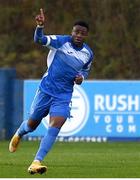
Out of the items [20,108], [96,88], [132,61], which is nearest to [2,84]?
[20,108]

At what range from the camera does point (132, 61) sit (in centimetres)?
3641

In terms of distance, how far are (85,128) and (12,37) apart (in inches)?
711

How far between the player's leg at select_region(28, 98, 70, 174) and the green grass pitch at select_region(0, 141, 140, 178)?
14.1 inches

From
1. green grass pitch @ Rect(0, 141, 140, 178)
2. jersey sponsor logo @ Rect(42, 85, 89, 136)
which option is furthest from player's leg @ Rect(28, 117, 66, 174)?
jersey sponsor logo @ Rect(42, 85, 89, 136)

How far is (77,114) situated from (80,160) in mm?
7636

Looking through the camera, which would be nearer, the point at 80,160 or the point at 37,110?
the point at 37,110

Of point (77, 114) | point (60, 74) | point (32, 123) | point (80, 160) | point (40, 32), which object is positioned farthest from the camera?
point (77, 114)

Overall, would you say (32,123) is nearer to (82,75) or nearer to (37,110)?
(37,110)

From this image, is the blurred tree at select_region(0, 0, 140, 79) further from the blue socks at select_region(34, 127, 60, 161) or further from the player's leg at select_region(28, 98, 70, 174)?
the blue socks at select_region(34, 127, 60, 161)

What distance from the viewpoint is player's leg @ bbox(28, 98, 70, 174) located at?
14.1 m

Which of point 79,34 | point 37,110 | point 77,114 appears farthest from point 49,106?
point 77,114

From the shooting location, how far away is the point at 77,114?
25078 millimetres

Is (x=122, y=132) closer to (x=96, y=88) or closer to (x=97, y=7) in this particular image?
(x=96, y=88)

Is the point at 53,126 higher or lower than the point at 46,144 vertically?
higher
